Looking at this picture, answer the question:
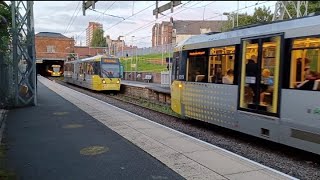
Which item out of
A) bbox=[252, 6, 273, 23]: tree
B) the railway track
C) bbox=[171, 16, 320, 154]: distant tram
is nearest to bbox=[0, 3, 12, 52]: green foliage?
the railway track

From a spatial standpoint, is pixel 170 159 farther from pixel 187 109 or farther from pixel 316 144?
pixel 187 109

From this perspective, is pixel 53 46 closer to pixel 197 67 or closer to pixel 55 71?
pixel 55 71

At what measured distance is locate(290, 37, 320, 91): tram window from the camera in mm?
7918

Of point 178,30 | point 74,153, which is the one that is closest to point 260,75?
point 74,153

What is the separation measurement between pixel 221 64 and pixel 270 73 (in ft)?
7.57

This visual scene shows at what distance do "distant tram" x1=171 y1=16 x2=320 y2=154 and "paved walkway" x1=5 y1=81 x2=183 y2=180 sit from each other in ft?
9.89

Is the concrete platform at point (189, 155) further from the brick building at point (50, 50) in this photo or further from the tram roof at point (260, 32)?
the brick building at point (50, 50)

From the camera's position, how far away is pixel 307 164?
842 centimetres

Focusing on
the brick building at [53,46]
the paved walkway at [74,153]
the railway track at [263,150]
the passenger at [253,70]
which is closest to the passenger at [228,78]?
the passenger at [253,70]

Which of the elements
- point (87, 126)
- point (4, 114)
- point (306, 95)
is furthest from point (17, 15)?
point (306, 95)

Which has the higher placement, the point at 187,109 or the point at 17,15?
the point at 17,15

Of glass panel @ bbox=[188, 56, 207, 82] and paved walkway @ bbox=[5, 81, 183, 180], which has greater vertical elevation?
glass panel @ bbox=[188, 56, 207, 82]

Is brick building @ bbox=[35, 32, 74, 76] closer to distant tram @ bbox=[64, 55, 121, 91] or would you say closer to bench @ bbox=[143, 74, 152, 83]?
bench @ bbox=[143, 74, 152, 83]

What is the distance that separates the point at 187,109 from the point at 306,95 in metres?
5.85
